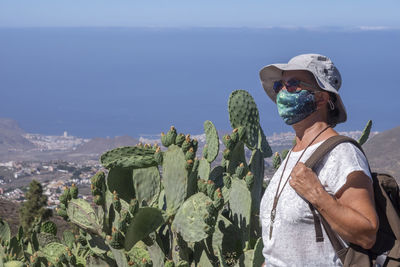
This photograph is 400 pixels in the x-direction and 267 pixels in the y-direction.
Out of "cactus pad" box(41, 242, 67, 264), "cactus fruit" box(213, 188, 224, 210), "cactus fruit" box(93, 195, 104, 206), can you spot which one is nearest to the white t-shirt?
"cactus fruit" box(213, 188, 224, 210)

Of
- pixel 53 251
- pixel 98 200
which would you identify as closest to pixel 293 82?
pixel 98 200

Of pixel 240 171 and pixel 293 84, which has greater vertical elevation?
pixel 293 84

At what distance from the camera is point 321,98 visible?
239 centimetres

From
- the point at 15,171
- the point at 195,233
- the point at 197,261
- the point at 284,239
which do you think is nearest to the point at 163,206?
the point at 197,261

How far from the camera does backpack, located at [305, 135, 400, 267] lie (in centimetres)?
218

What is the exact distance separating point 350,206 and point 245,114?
8.39ft

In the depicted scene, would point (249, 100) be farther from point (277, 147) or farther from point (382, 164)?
point (277, 147)

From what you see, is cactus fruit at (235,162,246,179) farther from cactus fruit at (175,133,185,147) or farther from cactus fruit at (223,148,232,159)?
cactus fruit at (175,133,185,147)

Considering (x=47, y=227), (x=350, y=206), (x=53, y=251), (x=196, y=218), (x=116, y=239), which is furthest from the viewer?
(x=47, y=227)

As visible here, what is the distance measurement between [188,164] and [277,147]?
321 feet

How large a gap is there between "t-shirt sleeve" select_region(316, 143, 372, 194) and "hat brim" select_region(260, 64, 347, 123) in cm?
24

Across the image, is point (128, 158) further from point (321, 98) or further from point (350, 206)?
point (350, 206)

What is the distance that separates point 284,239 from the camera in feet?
7.62

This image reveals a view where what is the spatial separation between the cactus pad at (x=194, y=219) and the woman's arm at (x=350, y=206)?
1651 mm
